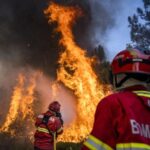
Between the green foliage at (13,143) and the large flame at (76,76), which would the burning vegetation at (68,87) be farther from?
the green foliage at (13,143)

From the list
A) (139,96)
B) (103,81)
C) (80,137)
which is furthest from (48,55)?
(139,96)

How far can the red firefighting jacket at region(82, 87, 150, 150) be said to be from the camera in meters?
2.92

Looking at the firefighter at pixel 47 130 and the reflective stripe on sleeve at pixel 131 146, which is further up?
the firefighter at pixel 47 130

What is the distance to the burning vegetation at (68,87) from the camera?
77.7 feet

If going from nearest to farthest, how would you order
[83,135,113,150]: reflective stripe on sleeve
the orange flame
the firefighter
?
[83,135,113,150]: reflective stripe on sleeve → the firefighter → the orange flame

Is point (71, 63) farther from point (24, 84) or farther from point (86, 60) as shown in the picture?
point (24, 84)

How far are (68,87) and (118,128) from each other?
2358 cm

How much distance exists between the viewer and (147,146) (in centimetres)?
296

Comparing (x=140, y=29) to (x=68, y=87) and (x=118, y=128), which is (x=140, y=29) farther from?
(x=118, y=128)

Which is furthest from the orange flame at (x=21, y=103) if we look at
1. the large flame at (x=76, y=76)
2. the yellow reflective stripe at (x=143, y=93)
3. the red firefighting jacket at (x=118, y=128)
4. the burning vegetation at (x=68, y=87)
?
the red firefighting jacket at (x=118, y=128)

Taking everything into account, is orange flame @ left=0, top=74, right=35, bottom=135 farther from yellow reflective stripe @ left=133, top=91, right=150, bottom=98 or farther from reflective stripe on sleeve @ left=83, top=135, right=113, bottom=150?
reflective stripe on sleeve @ left=83, top=135, right=113, bottom=150

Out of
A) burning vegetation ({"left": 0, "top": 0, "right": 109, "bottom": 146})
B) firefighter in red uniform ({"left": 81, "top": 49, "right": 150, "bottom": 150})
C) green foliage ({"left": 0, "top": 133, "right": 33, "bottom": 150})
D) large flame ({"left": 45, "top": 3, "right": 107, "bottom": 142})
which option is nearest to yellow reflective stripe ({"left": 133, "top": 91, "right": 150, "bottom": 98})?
firefighter in red uniform ({"left": 81, "top": 49, "right": 150, "bottom": 150})

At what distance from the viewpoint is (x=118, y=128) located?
2947 millimetres

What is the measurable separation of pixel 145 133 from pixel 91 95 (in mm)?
21659
